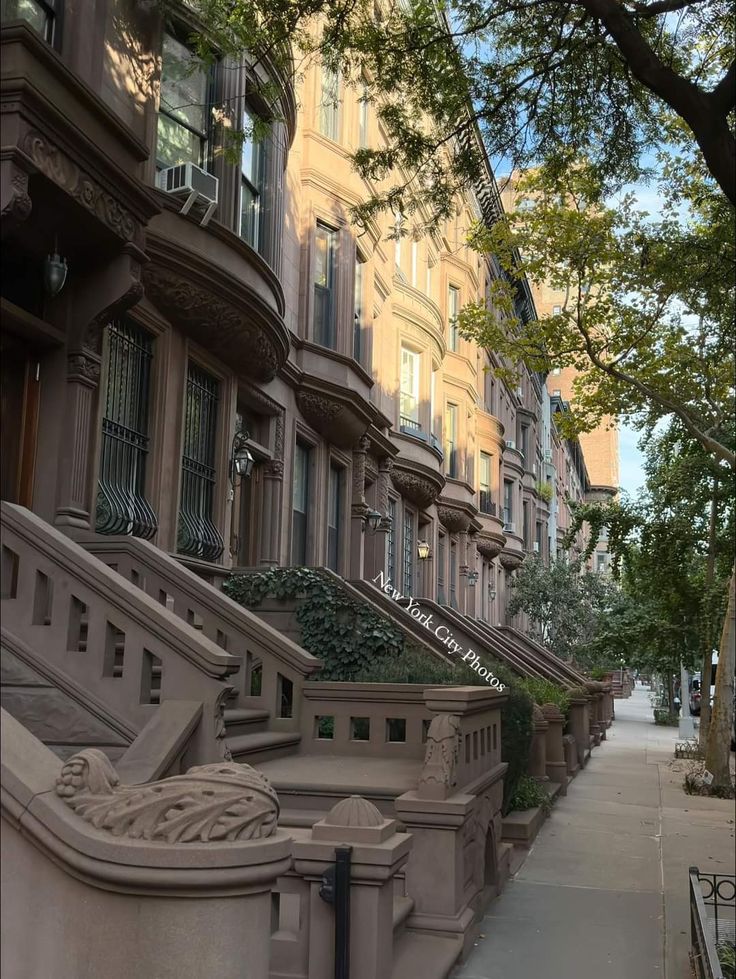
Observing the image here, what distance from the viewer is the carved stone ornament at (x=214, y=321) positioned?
443 inches

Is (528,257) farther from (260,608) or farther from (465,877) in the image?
(465,877)

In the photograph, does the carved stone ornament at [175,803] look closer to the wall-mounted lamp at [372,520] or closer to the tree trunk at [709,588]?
the wall-mounted lamp at [372,520]

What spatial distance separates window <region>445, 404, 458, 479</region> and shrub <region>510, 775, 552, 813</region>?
16.7 m

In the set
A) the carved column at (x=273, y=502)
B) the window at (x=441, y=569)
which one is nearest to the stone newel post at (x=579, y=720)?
the carved column at (x=273, y=502)

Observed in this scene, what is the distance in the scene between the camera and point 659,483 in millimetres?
24109

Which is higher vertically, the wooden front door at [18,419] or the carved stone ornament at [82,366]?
the carved stone ornament at [82,366]

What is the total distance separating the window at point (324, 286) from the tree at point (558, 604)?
72.3ft

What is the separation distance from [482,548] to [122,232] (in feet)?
88.0

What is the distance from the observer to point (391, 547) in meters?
23.7

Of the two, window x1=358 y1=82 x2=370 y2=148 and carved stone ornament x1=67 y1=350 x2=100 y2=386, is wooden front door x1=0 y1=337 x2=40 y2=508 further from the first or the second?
window x1=358 y1=82 x2=370 y2=148

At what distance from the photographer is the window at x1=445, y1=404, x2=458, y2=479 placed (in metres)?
29.4

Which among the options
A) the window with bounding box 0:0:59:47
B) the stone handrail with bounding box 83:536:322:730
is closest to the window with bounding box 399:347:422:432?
the stone handrail with bounding box 83:536:322:730

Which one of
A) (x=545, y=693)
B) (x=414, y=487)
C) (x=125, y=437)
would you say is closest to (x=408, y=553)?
Answer: (x=414, y=487)

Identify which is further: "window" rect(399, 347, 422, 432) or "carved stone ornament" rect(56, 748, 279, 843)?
"window" rect(399, 347, 422, 432)
